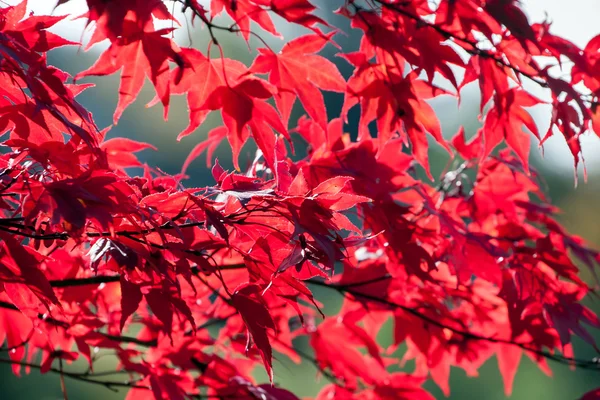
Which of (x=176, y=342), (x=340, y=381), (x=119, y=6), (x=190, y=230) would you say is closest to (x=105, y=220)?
(x=190, y=230)

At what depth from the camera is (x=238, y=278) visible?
1.28m

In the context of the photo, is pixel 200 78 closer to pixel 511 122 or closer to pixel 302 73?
pixel 302 73

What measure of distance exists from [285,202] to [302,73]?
349mm

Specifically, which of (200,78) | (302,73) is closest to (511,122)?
(302,73)

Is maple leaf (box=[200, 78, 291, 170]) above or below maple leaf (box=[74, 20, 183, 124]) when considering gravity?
below

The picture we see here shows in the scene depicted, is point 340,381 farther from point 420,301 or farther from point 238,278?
point 238,278

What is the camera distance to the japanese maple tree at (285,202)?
763 mm


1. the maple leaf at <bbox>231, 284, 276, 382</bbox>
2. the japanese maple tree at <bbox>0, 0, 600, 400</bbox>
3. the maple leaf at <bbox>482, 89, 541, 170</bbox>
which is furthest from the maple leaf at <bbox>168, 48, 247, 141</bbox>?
the maple leaf at <bbox>482, 89, 541, 170</bbox>

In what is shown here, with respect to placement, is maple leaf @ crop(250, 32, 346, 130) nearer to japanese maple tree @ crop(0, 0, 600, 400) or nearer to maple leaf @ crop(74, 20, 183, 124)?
japanese maple tree @ crop(0, 0, 600, 400)

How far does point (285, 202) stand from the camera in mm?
729

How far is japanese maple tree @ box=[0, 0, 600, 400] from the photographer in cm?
76

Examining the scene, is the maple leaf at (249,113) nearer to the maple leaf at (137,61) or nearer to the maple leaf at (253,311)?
the maple leaf at (137,61)

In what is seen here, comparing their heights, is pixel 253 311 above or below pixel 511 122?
below

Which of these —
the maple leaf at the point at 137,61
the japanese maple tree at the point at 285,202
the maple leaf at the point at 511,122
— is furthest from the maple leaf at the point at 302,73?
the maple leaf at the point at 511,122
